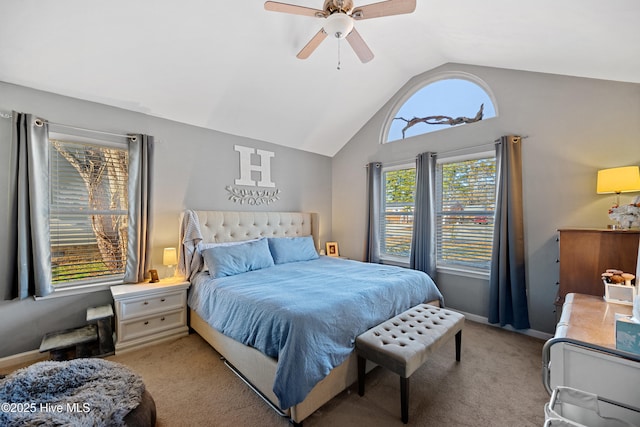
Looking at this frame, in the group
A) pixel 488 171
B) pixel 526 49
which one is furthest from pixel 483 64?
pixel 488 171

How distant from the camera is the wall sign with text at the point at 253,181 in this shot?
3.74 metres

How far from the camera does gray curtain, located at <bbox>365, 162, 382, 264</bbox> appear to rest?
4.19 metres

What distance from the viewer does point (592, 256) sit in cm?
212

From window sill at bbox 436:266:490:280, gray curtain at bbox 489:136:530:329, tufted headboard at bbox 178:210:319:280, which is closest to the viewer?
gray curtain at bbox 489:136:530:329

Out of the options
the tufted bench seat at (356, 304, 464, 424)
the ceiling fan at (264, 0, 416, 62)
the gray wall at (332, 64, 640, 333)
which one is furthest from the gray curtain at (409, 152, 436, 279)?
the ceiling fan at (264, 0, 416, 62)

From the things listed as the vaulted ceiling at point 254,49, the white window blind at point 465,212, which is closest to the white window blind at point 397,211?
the white window blind at point 465,212

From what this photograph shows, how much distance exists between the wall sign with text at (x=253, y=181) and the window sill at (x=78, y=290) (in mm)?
1702

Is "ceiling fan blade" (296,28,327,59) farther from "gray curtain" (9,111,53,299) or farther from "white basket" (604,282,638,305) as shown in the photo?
"white basket" (604,282,638,305)

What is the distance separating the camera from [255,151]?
390 centimetres

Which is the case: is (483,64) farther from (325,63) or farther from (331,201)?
(331,201)

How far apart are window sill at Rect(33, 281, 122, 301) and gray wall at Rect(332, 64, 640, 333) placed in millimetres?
4039

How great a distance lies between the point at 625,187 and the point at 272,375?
314 centimetres

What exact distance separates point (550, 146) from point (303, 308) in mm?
3075

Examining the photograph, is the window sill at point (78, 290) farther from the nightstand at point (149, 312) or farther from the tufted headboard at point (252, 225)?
the tufted headboard at point (252, 225)
